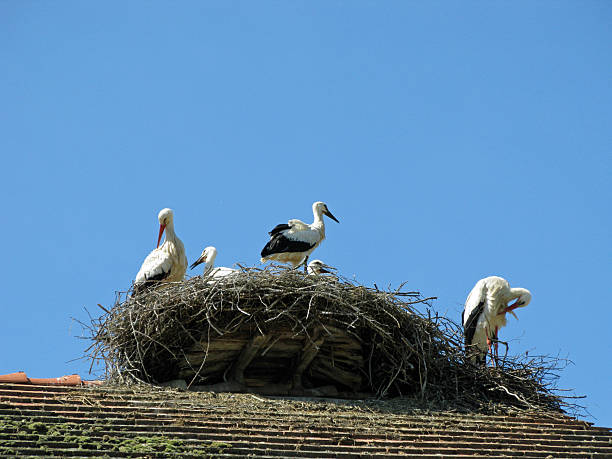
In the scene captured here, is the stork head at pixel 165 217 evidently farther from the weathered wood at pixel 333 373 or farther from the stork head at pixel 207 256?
the weathered wood at pixel 333 373

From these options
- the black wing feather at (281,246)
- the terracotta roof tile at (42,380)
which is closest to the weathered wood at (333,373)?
the terracotta roof tile at (42,380)

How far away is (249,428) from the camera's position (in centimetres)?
610

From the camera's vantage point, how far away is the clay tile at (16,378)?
6707 millimetres

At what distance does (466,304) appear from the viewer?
11.4 meters

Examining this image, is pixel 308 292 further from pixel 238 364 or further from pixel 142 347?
pixel 142 347

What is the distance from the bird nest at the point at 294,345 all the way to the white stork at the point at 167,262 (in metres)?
3.14

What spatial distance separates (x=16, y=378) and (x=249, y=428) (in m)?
1.76

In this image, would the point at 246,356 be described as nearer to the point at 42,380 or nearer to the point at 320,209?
the point at 42,380

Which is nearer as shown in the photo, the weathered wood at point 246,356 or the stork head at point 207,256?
the weathered wood at point 246,356

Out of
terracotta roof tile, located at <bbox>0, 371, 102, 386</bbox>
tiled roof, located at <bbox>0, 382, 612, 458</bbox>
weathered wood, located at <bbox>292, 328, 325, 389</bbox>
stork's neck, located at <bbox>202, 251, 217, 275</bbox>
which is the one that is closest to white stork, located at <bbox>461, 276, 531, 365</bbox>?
stork's neck, located at <bbox>202, 251, 217, 275</bbox>

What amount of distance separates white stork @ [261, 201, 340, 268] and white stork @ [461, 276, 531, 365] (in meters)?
2.30

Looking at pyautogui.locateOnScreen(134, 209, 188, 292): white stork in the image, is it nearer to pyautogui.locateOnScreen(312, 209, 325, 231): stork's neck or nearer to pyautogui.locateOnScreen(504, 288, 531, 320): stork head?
pyautogui.locateOnScreen(312, 209, 325, 231): stork's neck

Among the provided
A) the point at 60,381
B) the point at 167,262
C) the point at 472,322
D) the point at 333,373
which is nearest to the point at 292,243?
the point at 167,262

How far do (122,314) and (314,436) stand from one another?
8.59 feet
